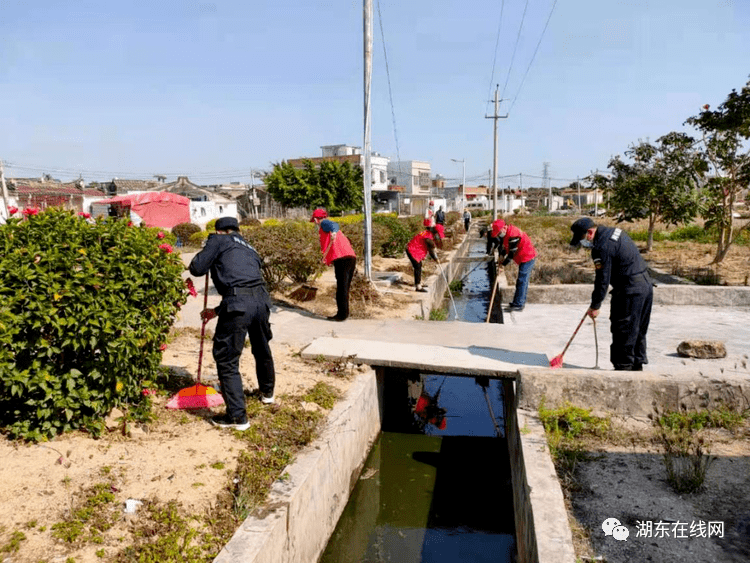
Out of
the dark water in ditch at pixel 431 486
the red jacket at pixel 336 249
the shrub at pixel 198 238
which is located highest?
the red jacket at pixel 336 249

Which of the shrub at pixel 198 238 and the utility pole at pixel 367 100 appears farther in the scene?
the shrub at pixel 198 238

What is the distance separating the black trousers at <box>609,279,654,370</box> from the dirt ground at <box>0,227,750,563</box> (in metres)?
1.16

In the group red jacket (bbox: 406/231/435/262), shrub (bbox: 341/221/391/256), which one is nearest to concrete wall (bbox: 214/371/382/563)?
red jacket (bbox: 406/231/435/262)

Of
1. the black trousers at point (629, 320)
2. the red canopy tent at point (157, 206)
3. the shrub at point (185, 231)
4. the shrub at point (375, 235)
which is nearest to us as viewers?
the black trousers at point (629, 320)

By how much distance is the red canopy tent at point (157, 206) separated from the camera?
2412 cm

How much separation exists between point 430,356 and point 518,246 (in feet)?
12.0

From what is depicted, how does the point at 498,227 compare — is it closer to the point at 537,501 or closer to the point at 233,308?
the point at 233,308

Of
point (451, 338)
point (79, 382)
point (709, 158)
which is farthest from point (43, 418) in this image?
point (709, 158)

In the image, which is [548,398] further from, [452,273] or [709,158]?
[452,273]

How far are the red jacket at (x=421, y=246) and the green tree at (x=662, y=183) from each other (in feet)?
22.1

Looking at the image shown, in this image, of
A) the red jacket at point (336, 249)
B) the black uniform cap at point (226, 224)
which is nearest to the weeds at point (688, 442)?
the black uniform cap at point (226, 224)

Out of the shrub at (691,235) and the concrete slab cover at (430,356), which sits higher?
the shrub at (691,235)

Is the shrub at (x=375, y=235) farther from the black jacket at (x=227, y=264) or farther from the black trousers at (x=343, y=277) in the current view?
the black jacket at (x=227, y=264)

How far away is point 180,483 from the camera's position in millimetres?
3312
